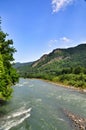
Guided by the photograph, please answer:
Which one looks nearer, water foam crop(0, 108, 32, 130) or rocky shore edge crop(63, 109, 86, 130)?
water foam crop(0, 108, 32, 130)

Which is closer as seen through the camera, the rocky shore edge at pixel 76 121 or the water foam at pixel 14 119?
the water foam at pixel 14 119

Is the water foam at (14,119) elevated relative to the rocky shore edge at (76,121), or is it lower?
elevated

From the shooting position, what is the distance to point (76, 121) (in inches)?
1495

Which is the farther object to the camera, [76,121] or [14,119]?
[76,121]

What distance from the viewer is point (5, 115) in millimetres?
39688

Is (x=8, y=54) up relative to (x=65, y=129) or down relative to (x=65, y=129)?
up

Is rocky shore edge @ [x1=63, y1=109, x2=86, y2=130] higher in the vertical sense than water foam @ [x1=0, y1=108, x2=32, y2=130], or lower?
lower

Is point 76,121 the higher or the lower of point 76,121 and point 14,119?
the lower

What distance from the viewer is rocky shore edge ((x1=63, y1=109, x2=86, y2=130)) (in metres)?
35.0

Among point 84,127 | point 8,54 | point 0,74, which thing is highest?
point 8,54

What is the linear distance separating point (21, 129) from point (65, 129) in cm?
615

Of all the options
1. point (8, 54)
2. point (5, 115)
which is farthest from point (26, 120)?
point (8, 54)

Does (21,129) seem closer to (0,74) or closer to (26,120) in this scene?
(26,120)

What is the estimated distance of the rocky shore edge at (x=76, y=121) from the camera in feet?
115
